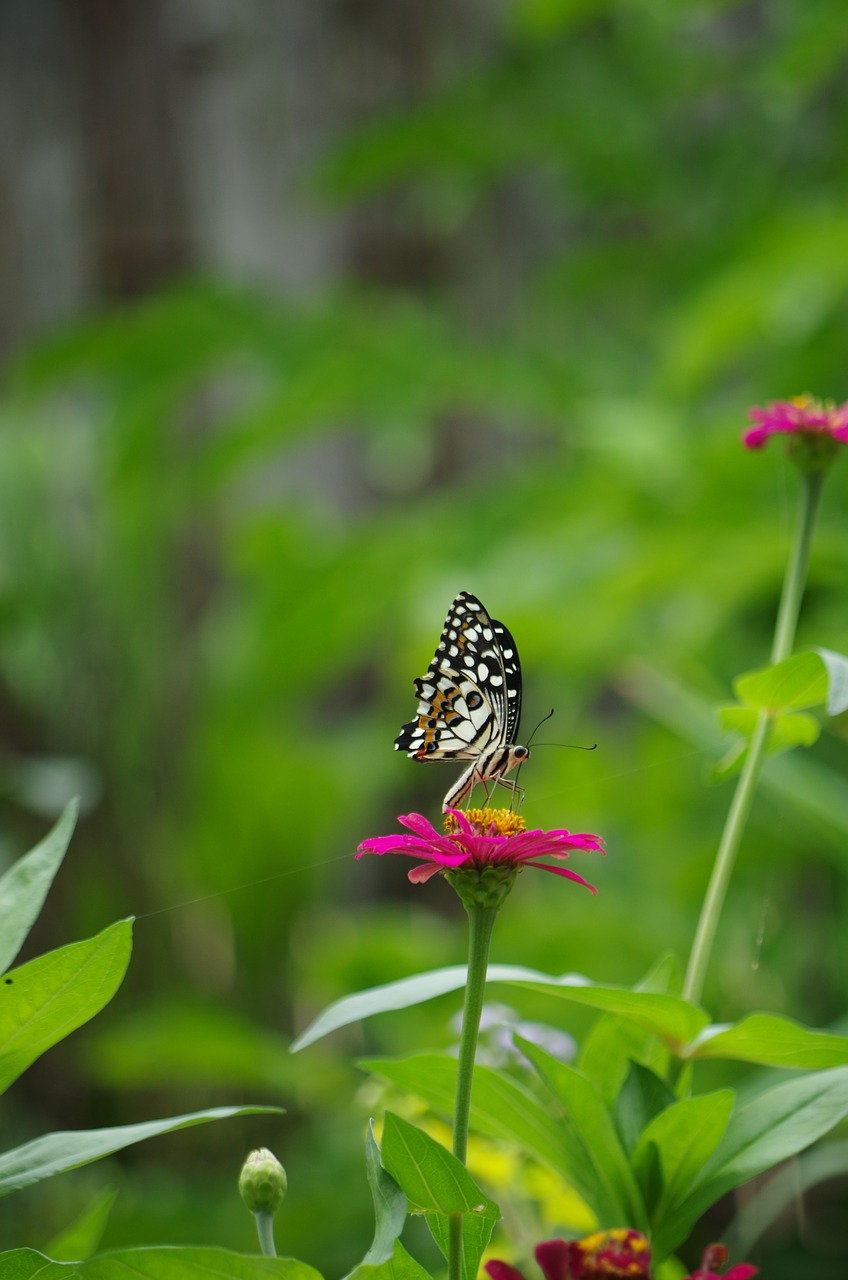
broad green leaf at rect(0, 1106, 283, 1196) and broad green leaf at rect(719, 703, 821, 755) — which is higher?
broad green leaf at rect(719, 703, 821, 755)

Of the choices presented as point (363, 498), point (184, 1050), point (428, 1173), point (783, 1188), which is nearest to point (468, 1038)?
point (428, 1173)

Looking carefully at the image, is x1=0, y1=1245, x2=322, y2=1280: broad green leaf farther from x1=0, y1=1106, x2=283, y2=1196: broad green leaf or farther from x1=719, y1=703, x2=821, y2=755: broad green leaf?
x1=719, y1=703, x2=821, y2=755: broad green leaf

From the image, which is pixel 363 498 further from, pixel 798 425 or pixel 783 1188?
pixel 798 425

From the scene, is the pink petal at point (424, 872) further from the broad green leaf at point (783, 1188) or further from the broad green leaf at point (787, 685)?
the broad green leaf at point (783, 1188)

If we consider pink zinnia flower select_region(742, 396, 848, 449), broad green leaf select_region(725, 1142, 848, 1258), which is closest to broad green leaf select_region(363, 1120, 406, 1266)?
pink zinnia flower select_region(742, 396, 848, 449)

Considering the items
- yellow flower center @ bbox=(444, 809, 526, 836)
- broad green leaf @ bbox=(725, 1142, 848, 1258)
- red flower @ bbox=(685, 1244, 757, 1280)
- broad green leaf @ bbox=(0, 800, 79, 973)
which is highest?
yellow flower center @ bbox=(444, 809, 526, 836)

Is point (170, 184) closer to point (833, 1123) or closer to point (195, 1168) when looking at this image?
point (195, 1168)
